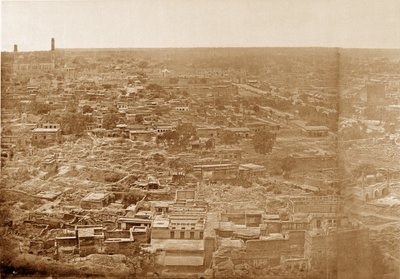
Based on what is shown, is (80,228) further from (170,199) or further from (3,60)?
(3,60)

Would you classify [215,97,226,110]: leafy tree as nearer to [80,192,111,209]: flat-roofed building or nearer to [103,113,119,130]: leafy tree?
[103,113,119,130]: leafy tree

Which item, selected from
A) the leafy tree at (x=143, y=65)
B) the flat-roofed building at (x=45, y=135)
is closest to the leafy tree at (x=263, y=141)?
Result: the leafy tree at (x=143, y=65)

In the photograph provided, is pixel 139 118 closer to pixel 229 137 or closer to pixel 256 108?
pixel 229 137

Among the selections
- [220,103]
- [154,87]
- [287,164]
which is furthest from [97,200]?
[287,164]

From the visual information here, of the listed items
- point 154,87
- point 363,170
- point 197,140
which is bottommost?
point 363,170

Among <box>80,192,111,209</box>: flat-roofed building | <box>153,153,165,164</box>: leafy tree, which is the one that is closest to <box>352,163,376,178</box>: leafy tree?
<box>153,153,165,164</box>: leafy tree

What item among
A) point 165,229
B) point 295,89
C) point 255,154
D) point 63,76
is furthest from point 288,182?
point 63,76
